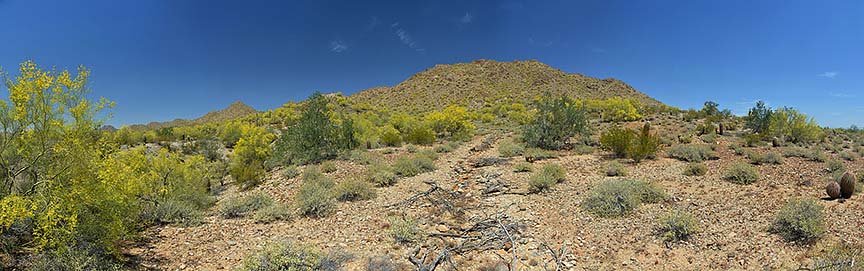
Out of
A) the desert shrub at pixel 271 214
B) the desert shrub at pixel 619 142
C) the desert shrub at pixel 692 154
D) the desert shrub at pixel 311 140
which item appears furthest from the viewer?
the desert shrub at pixel 311 140

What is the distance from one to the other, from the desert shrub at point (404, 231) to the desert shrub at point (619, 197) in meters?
4.15

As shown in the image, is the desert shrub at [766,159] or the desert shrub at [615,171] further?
the desert shrub at [766,159]

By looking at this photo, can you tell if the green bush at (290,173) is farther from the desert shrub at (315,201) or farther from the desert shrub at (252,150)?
the desert shrub at (315,201)

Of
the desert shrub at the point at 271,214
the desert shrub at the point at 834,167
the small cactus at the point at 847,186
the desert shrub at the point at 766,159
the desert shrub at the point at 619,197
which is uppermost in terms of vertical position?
the desert shrub at the point at 766,159

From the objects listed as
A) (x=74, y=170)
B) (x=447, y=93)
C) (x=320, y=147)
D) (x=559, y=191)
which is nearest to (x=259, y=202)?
(x=74, y=170)

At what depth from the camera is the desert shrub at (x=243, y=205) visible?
9.61 m

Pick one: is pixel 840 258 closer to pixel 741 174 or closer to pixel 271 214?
pixel 741 174

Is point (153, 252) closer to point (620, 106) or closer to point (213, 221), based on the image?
point (213, 221)

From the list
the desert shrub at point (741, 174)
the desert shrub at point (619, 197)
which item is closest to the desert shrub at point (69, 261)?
the desert shrub at point (619, 197)

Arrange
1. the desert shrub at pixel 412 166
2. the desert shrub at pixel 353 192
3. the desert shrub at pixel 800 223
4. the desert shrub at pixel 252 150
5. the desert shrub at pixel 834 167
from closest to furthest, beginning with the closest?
the desert shrub at pixel 800 223 < the desert shrub at pixel 353 192 < the desert shrub at pixel 834 167 < the desert shrub at pixel 412 166 < the desert shrub at pixel 252 150

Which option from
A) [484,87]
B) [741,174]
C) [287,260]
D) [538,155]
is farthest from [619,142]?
[484,87]

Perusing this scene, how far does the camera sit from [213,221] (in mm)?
9117

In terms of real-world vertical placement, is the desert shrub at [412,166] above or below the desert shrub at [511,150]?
below

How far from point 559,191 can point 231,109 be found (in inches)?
2699
